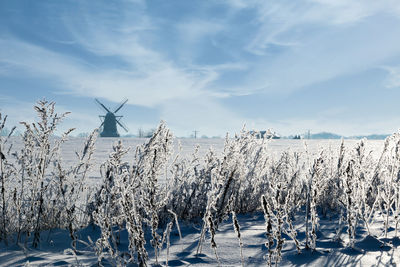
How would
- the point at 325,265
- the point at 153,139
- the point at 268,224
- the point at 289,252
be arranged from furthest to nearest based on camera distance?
the point at 153,139, the point at 289,252, the point at 325,265, the point at 268,224

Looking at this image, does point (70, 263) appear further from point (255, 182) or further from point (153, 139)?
point (255, 182)

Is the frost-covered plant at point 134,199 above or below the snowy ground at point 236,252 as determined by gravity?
above

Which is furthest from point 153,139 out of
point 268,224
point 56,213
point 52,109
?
point 56,213

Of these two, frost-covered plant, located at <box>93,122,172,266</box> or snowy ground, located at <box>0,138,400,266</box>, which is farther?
snowy ground, located at <box>0,138,400,266</box>

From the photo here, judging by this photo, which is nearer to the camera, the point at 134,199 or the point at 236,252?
the point at 236,252

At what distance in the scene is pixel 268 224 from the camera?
1.55 meters

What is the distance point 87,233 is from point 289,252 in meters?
2.05

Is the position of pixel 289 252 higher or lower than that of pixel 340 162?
lower

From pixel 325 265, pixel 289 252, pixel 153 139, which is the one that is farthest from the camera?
pixel 153 139

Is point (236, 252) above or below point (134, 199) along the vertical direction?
below

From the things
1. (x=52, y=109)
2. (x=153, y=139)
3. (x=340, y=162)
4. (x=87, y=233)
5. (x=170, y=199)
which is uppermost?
(x=52, y=109)

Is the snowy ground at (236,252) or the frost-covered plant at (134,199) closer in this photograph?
the frost-covered plant at (134,199)

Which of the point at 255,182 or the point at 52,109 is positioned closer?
the point at 52,109

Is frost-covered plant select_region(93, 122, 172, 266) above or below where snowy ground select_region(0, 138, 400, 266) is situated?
above
